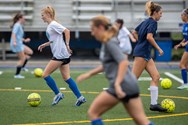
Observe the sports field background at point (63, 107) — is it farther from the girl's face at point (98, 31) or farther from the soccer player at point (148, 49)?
the girl's face at point (98, 31)

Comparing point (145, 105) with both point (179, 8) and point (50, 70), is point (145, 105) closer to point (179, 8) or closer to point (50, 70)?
point (50, 70)

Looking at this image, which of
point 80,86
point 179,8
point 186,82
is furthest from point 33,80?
point 179,8

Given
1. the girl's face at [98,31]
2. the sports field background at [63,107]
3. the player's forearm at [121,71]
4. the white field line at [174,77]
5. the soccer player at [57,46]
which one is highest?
the girl's face at [98,31]

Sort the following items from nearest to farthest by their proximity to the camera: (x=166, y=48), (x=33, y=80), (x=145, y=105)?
(x=145, y=105) < (x=33, y=80) < (x=166, y=48)

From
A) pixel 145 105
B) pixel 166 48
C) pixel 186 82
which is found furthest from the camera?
pixel 166 48

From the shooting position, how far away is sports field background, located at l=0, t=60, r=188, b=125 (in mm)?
9602

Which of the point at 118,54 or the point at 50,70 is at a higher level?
the point at 118,54

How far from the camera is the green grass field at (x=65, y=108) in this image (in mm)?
9531

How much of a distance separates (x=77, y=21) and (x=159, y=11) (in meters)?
11.8

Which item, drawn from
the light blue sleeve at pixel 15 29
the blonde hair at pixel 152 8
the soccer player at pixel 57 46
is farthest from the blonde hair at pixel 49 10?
the light blue sleeve at pixel 15 29

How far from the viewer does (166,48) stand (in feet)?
70.4

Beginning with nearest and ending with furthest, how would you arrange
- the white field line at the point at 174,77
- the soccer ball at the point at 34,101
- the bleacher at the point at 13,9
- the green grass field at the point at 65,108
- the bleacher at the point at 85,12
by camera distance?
the green grass field at the point at 65,108
the soccer ball at the point at 34,101
the white field line at the point at 174,77
the bleacher at the point at 85,12
the bleacher at the point at 13,9

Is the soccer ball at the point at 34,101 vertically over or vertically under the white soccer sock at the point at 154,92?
under

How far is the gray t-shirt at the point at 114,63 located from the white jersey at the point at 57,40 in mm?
3967
